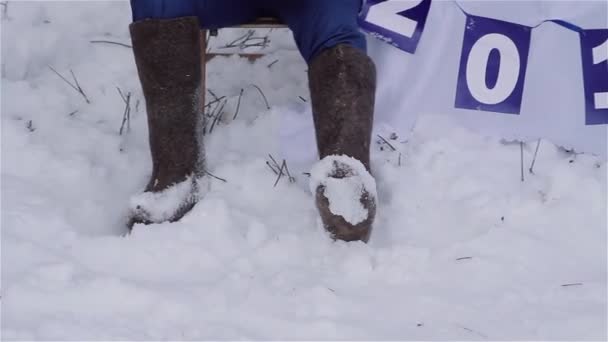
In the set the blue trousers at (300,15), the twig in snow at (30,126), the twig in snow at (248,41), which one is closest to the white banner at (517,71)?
the blue trousers at (300,15)

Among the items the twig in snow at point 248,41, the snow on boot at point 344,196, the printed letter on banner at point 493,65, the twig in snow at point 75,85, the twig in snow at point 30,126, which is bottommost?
the twig in snow at point 30,126

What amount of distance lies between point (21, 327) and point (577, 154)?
1199 mm

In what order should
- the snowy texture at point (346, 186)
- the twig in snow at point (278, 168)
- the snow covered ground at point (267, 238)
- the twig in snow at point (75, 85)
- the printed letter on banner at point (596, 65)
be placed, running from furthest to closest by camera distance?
the twig in snow at point (75, 85), the printed letter on banner at point (596, 65), the twig in snow at point (278, 168), the snowy texture at point (346, 186), the snow covered ground at point (267, 238)

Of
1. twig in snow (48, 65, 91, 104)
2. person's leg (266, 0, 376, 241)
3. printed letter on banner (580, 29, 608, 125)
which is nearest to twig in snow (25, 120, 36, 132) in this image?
twig in snow (48, 65, 91, 104)

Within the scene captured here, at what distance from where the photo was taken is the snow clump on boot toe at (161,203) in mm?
1398

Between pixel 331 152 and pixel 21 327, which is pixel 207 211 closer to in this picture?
pixel 331 152

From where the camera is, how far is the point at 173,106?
1409 mm

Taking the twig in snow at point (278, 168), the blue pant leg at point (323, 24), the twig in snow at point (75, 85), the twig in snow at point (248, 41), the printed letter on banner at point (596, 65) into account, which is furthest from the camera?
the twig in snow at point (248, 41)

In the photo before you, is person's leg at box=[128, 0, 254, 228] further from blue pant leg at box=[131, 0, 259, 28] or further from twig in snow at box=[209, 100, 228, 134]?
twig in snow at box=[209, 100, 228, 134]

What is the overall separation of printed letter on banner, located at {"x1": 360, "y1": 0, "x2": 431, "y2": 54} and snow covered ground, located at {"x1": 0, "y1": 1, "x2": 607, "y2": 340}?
197 millimetres

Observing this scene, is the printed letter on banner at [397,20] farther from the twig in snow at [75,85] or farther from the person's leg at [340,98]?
the twig in snow at [75,85]

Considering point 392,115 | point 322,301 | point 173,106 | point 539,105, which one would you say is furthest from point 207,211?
point 539,105

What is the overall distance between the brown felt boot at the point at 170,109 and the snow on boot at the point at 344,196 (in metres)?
0.26

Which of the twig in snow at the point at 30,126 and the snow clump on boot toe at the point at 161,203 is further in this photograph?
the twig in snow at the point at 30,126
